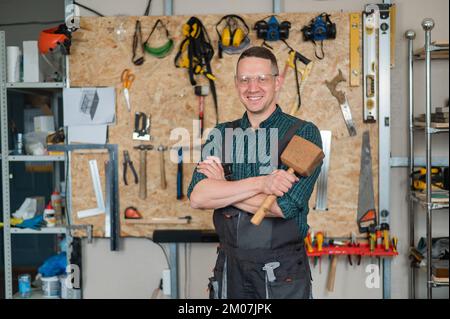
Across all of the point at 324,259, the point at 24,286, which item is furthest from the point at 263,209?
the point at 24,286

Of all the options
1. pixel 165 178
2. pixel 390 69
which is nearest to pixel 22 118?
pixel 165 178

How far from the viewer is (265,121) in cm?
183

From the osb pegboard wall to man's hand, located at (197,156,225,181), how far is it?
0.92 metres

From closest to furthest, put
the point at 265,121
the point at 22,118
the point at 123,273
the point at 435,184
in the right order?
1. the point at 265,121
2. the point at 435,184
3. the point at 123,273
4. the point at 22,118

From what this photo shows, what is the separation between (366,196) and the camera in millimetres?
2725

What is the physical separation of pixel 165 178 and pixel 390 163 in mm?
1142

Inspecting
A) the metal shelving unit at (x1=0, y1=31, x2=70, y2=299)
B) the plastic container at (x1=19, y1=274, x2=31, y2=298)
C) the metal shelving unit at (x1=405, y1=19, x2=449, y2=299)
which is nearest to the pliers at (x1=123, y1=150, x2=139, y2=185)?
the metal shelving unit at (x1=0, y1=31, x2=70, y2=299)

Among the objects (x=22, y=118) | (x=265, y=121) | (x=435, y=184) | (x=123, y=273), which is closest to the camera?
(x=265, y=121)

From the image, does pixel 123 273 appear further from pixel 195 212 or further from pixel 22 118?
pixel 22 118

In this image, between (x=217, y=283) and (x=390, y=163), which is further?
(x=390, y=163)

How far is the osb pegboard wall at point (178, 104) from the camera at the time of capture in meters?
→ 2.70

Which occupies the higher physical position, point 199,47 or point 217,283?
point 199,47

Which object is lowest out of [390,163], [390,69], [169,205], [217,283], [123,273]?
[123,273]

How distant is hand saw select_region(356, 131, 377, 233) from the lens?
271 cm
